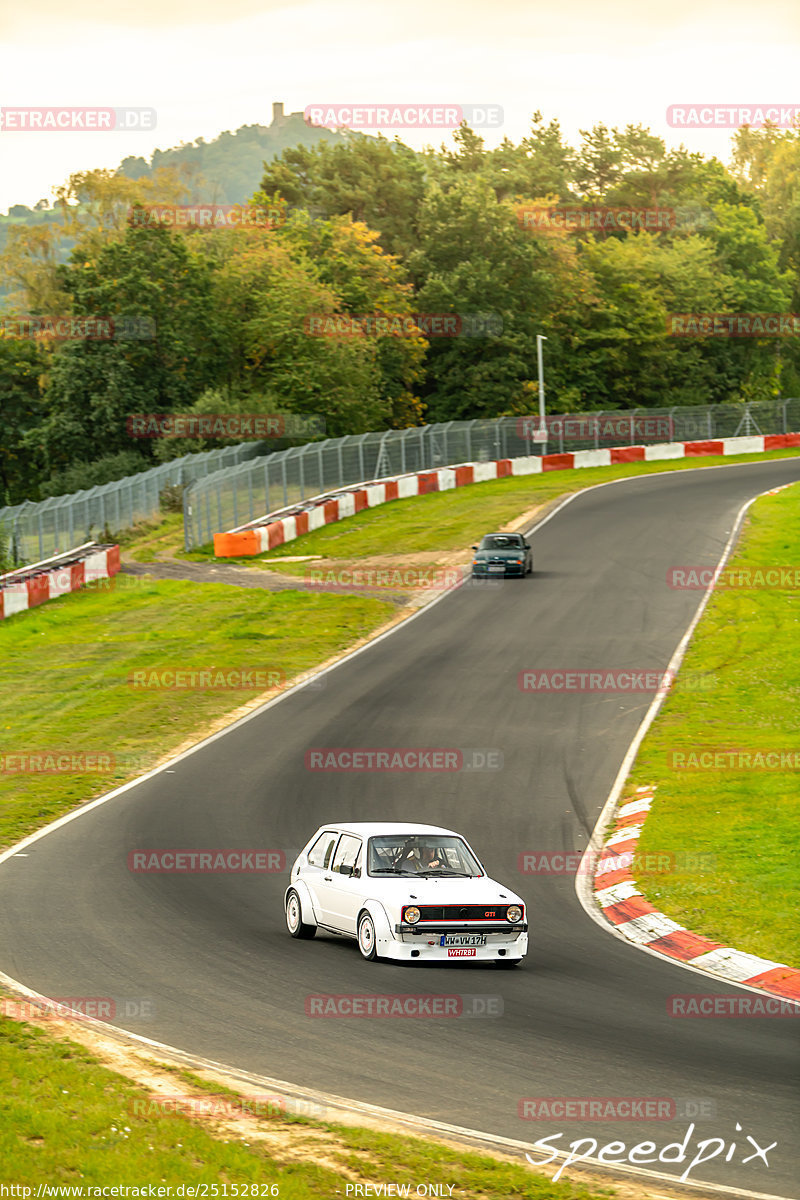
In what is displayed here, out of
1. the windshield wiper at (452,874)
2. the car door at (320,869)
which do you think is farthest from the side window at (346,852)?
the windshield wiper at (452,874)

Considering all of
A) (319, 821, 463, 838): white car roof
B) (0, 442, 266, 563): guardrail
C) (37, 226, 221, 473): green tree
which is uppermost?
(37, 226, 221, 473): green tree

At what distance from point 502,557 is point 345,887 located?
26.6 meters

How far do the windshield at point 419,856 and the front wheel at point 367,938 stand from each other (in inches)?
25.2

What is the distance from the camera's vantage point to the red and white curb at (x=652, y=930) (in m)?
13.4

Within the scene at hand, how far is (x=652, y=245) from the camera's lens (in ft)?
323

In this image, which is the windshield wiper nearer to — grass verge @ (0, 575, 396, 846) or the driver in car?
the driver in car

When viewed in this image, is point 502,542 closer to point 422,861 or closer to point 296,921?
point 422,861

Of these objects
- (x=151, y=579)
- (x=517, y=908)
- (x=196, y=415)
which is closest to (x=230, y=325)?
(x=196, y=415)

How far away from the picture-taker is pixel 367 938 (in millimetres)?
13898

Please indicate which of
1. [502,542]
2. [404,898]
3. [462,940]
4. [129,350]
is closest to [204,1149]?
[404,898]

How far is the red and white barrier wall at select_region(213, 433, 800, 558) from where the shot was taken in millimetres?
48188

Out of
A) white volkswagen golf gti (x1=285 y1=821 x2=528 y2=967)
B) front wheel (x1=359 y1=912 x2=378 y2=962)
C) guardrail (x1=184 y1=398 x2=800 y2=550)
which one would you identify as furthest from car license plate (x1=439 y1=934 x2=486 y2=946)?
guardrail (x1=184 y1=398 x2=800 y2=550)

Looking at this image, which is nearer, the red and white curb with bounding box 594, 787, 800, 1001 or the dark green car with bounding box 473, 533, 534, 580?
the red and white curb with bounding box 594, 787, 800, 1001

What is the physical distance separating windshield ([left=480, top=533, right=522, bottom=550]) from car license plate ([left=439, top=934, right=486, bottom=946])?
91.4 feet
